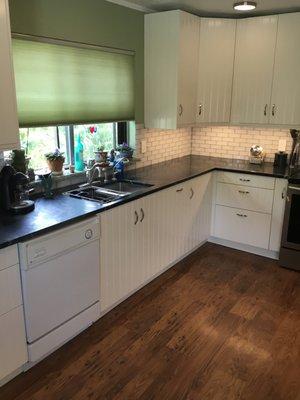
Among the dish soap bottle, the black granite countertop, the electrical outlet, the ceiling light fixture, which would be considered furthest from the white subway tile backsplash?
the dish soap bottle

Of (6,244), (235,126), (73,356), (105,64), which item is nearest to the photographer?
(6,244)

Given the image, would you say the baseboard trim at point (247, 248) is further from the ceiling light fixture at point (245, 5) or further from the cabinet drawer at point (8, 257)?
the cabinet drawer at point (8, 257)

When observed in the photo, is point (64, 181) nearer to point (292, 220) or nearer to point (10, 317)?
point (10, 317)

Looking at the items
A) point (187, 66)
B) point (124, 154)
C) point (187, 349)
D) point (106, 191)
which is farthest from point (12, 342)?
point (187, 66)

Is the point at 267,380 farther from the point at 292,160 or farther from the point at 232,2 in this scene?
the point at 232,2

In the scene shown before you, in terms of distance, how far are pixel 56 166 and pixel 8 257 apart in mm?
1093

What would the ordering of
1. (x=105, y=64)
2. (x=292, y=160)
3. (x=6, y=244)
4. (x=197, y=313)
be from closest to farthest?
(x=6, y=244)
(x=197, y=313)
(x=105, y=64)
(x=292, y=160)

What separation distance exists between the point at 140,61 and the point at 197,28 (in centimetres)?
68

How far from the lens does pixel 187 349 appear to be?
2.34 metres

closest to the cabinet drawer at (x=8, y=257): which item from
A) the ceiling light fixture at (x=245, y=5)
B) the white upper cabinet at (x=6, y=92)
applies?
the white upper cabinet at (x=6, y=92)

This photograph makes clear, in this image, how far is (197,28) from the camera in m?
3.48

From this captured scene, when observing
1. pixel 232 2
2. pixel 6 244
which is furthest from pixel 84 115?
pixel 232 2

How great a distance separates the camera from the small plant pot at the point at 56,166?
2.76m

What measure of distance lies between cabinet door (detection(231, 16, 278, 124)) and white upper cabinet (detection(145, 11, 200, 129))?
499mm
